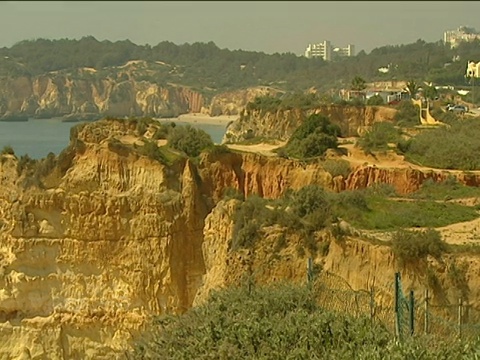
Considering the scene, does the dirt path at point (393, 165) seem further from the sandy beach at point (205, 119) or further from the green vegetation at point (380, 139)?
the sandy beach at point (205, 119)

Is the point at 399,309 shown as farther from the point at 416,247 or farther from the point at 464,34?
the point at 464,34

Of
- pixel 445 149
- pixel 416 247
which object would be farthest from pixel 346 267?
pixel 445 149

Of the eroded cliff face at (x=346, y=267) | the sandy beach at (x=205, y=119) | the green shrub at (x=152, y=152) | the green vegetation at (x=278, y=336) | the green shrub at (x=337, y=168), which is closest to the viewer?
the green vegetation at (x=278, y=336)

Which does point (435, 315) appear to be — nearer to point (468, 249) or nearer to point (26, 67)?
point (468, 249)

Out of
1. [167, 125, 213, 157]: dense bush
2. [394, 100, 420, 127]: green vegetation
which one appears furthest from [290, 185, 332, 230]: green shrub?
[394, 100, 420, 127]: green vegetation

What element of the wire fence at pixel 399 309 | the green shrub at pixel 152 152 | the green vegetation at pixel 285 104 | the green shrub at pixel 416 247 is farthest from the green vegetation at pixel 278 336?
the green vegetation at pixel 285 104

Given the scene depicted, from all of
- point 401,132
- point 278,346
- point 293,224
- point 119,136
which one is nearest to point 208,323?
point 278,346
